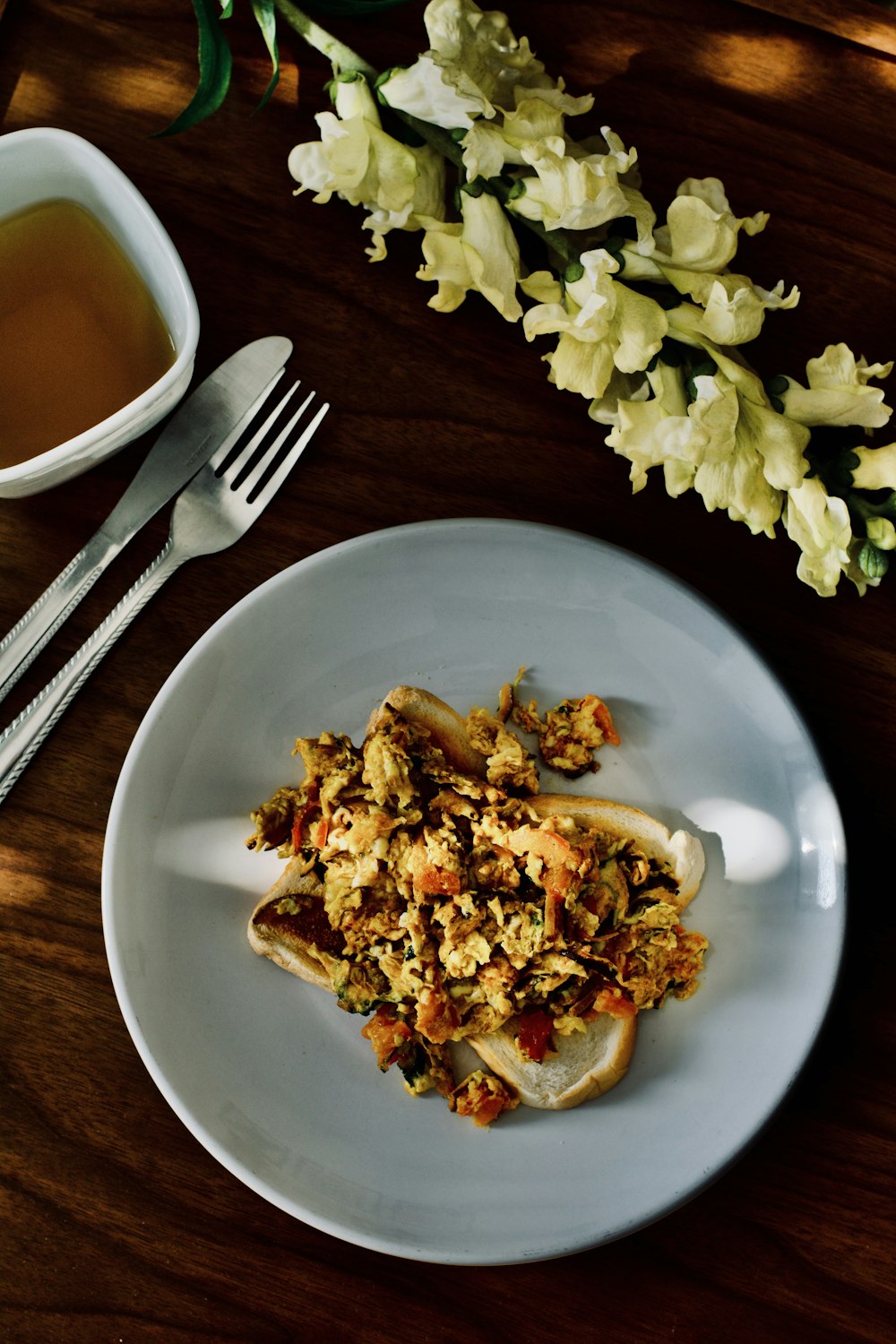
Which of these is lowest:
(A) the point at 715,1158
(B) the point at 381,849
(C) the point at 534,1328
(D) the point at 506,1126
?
(C) the point at 534,1328

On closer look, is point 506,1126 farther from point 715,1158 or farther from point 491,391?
point 491,391

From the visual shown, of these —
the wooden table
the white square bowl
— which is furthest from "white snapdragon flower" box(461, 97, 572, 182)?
the white square bowl

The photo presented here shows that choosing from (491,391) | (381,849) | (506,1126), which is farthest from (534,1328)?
(491,391)

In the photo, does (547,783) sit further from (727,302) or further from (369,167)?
(369,167)

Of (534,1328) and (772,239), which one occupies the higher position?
(772,239)

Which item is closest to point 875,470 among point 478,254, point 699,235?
point 699,235
